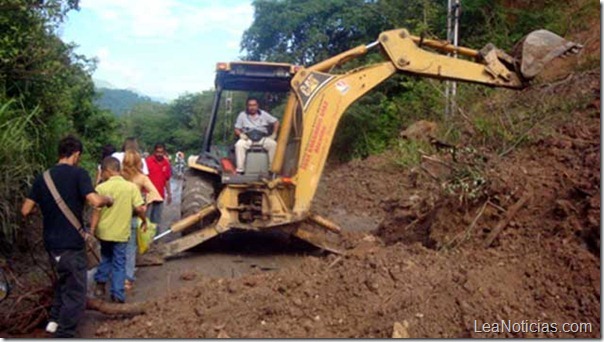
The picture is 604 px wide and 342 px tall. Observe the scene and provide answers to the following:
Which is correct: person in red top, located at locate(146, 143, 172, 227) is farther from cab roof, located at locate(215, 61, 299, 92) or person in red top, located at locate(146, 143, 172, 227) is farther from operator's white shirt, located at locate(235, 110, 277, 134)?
cab roof, located at locate(215, 61, 299, 92)

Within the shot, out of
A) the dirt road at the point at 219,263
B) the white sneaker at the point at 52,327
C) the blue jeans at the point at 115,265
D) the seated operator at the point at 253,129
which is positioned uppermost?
the seated operator at the point at 253,129

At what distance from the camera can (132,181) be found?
750 centimetres

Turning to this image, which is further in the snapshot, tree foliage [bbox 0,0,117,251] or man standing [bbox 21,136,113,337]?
tree foliage [bbox 0,0,117,251]

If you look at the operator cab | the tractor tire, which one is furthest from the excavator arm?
the tractor tire

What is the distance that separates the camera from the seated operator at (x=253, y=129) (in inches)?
350

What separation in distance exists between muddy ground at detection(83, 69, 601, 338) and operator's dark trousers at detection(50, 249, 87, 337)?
0.27m

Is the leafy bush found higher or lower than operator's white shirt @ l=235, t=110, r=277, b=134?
lower

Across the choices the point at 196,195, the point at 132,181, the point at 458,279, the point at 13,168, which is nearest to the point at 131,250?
the point at 132,181

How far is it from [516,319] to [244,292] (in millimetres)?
2239

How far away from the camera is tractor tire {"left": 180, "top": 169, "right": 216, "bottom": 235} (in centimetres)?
895

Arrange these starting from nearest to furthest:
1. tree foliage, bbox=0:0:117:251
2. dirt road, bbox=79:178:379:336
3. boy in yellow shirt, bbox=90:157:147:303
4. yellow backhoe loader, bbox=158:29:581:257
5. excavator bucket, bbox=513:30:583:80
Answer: boy in yellow shirt, bbox=90:157:147:303
dirt road, bbox=79:178:379:336
excavator bucket, bbox=513:30:583:80
yellow backhoe loader, bbox=158:29:581:257
tree foliage, bbox=0:0:117:251

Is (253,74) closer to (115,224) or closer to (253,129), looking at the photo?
(253,129)

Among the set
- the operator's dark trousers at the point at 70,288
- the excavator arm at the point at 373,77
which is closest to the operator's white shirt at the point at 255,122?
the excavator arm at the point at 373,77

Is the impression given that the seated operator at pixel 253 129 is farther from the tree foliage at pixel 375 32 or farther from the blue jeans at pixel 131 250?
the tree foliage at pixel 375 32
